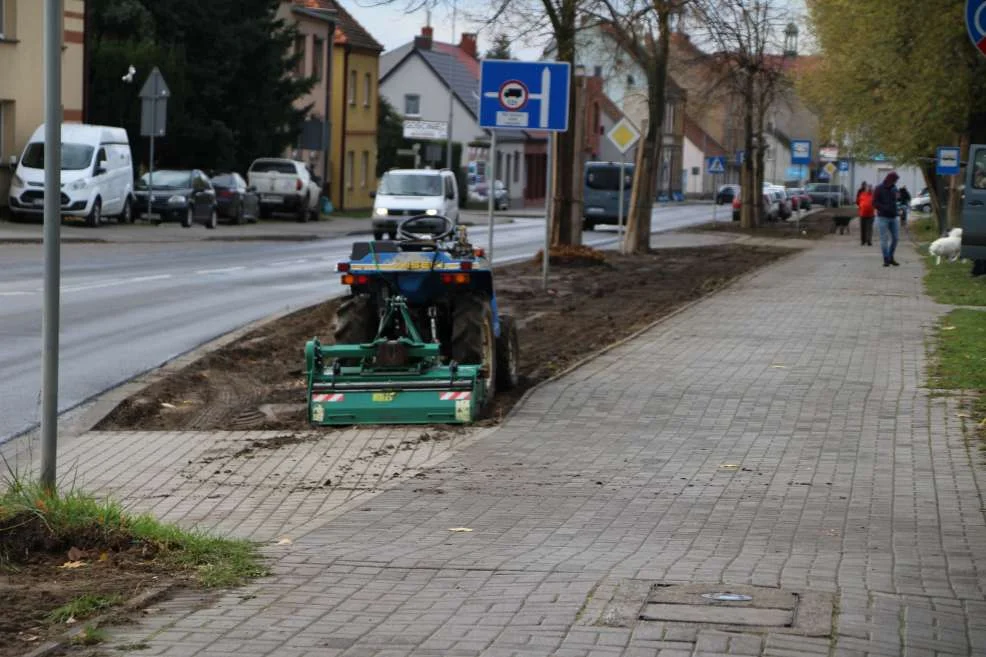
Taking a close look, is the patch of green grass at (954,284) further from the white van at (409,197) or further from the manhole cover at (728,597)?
the manhole cover at (728,597)

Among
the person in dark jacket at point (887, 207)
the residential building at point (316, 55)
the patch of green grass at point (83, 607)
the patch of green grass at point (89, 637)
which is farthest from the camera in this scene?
the residential building at point (316, 55)

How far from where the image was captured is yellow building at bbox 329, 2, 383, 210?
69.3 metres

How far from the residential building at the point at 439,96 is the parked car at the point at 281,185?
40274mm

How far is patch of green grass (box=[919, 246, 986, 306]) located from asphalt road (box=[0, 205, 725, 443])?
8.50 metres

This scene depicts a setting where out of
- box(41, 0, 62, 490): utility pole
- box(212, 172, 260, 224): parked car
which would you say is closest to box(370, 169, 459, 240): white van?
box(212, 172, 260, 224): parked car

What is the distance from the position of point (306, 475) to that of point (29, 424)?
125 inches

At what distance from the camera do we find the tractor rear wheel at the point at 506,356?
13.2 m

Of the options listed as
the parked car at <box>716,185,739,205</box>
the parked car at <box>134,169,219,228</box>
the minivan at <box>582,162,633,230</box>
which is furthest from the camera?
the parked car at <box>716,185,739,205</box>

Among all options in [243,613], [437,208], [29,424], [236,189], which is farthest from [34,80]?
[243,613]

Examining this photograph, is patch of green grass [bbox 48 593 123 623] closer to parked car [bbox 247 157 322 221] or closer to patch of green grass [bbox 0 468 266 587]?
patch of green grass [bbox 0 468 266 587]

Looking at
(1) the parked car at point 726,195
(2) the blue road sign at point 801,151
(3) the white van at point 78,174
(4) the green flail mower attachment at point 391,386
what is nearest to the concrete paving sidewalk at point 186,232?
(3) the white van at point 78,174

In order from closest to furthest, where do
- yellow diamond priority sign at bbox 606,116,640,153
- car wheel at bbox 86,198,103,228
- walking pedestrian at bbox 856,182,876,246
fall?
yellow diamond priority sign at bbox 606,116,640,153, car wheel at bbox 86,198,103,228, walking pedestrian at bbox 856,182,876,246

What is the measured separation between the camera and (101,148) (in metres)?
39.5

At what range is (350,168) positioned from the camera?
71.3 metres
